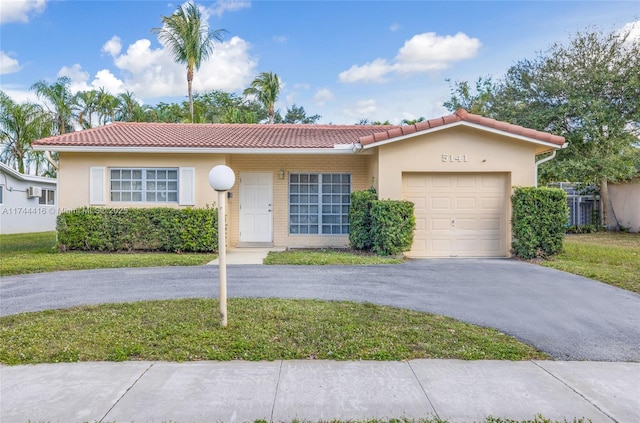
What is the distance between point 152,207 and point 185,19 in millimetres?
14397

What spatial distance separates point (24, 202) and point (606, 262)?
24739 mm

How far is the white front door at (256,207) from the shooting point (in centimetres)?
1276

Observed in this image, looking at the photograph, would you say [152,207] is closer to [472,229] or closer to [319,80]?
[472,229]

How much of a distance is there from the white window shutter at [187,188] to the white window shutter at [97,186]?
2125 mm

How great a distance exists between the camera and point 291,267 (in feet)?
29.1

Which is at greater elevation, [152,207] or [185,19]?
[185,19]

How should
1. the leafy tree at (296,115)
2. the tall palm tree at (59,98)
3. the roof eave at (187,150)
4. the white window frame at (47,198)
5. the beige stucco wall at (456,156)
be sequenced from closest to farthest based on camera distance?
the beige stucco wall at (456,156), the roof eave at (187,150), the white window frame at (47,198), the tall palm tree at (59,98), the leafy tree at (296,115)

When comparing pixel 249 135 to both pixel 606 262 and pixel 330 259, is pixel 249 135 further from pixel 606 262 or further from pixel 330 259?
pixel 606 262

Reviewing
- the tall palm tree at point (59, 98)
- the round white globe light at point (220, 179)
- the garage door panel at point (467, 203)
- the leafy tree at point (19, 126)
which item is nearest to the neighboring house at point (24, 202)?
the leafy tree at point (19, 126)

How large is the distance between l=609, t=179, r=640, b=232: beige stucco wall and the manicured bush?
1367 cm

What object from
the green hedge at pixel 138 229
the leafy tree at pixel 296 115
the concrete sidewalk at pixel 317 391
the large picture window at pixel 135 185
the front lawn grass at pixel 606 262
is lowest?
the concrete sidewalk at pixel 317 391

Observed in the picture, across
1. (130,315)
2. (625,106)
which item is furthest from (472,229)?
(625,106)

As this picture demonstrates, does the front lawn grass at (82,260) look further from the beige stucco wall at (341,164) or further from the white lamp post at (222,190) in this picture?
the white lamp post at (222,190)

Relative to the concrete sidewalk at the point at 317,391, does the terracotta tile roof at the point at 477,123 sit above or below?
above
